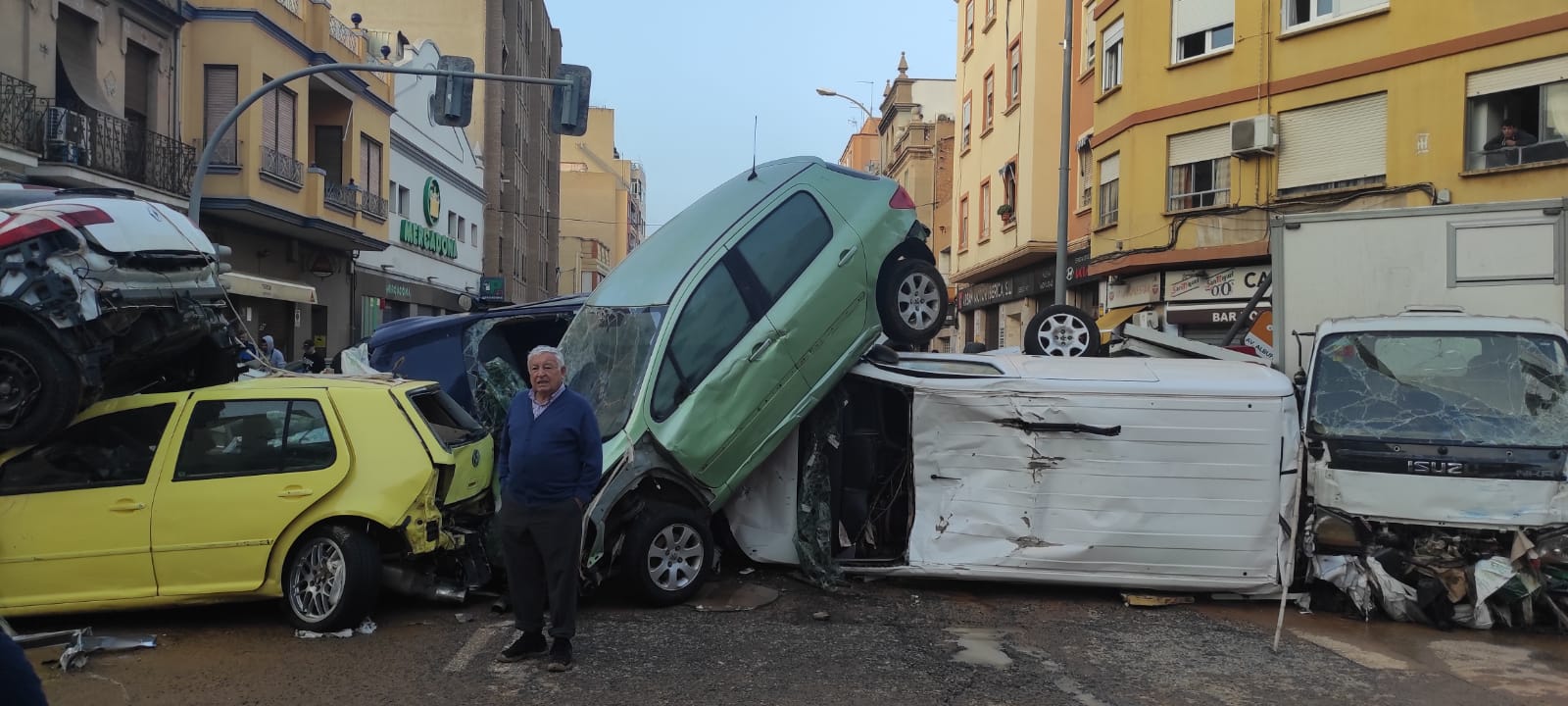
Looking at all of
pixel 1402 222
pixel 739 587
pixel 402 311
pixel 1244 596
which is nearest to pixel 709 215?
pixel 739 587

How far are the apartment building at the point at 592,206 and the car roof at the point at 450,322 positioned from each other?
2460 inches

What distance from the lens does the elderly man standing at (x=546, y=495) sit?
523 centimetres

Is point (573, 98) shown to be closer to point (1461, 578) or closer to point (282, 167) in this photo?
point (282, 167)

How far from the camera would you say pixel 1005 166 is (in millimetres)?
27469

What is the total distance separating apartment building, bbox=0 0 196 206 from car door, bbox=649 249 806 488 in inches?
427

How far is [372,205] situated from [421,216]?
267 inches

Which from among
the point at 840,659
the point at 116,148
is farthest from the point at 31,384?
the point at 116,148

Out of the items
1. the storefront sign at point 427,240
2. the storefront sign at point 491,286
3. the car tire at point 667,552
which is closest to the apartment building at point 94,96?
the car tire at point 667,552

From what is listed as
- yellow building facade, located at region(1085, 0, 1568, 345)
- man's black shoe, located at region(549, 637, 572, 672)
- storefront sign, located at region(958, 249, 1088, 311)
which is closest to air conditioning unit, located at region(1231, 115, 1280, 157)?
yellow building facade, located at region(1085, 0, 1568, 345)

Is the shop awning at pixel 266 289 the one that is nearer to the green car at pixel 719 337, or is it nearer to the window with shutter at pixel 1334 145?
the green car at pixel 719 337

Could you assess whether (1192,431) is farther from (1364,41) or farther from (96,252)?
(1364,41)

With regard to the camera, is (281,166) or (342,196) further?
(342,196)

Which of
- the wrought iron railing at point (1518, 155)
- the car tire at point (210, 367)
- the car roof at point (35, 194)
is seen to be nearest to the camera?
the car roof at point (35, 194)

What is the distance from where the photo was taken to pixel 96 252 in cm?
584
